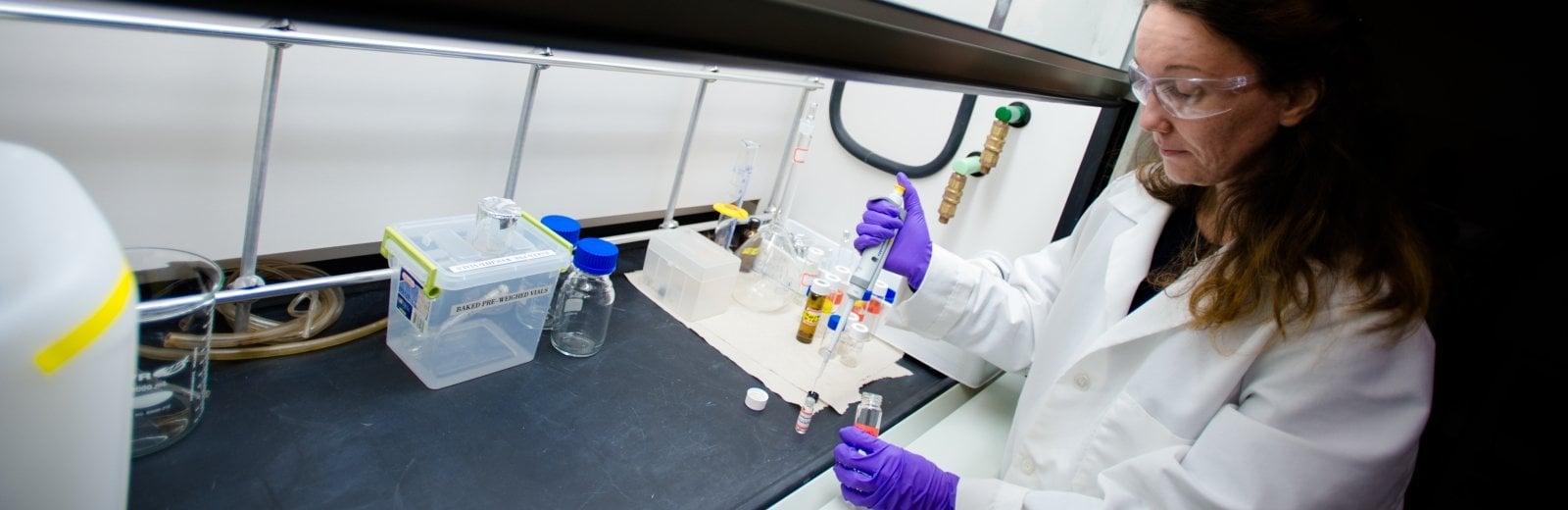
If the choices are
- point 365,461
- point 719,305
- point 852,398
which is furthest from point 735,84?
point 365,461

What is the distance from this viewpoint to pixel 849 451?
44.1 inches

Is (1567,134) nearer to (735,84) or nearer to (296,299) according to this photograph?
(735,84)

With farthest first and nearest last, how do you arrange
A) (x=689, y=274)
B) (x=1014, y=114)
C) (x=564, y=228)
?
(x=1014, y=114) → (x=689, y=274) → (x=564, y=228)

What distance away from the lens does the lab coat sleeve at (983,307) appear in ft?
4.51

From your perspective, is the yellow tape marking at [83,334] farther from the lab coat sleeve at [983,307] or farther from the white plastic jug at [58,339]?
the lab coat sleeve at [983,307]

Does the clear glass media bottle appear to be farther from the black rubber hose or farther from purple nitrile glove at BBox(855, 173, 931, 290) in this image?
the black rubber hose

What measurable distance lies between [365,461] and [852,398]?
0.79 metres

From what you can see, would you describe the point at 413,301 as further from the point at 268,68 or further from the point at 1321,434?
the point at 1321,434

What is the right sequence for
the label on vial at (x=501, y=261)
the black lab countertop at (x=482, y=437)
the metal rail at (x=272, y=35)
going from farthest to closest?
the label on vial at (x=501, y=261), the black lab countertop at (x=482, y=437), the metal rail at (x=272, y=35)

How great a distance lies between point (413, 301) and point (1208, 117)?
1128 mm

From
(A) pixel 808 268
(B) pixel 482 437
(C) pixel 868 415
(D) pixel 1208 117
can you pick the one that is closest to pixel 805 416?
(C) pixel 868 415

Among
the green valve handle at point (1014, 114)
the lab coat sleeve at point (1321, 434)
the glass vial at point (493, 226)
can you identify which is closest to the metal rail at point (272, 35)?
the glass vial at point (493, 226)

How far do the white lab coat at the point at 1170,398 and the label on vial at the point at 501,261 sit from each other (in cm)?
67

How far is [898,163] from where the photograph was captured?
1948 mm
